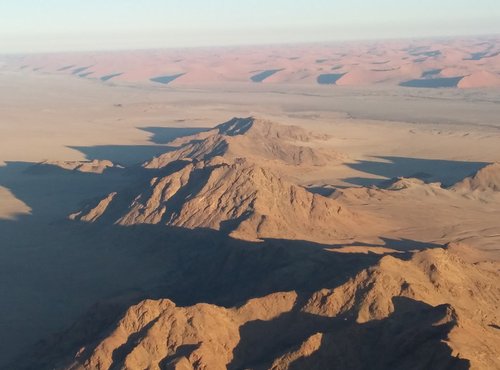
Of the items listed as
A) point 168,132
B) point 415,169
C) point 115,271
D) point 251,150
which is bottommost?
point 168,132

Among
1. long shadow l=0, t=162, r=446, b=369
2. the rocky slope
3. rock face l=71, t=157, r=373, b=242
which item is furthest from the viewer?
the rocky slope

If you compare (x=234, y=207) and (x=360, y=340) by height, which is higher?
(x=360, y=340)

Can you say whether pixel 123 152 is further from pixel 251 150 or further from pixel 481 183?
pixel 481 183

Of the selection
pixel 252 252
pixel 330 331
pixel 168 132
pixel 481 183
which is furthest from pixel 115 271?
pixel 168 132

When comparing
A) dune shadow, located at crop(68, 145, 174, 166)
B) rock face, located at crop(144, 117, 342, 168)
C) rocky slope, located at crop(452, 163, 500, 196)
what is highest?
rocky slope, located at crop(452, 163, 500, 196)

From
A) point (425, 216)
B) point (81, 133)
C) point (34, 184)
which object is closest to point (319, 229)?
point (425, 216)

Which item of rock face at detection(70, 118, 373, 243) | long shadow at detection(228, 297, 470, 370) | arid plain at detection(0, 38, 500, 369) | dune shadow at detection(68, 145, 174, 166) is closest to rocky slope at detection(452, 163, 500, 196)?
arid plain at detection(0, 38, 500, 369)

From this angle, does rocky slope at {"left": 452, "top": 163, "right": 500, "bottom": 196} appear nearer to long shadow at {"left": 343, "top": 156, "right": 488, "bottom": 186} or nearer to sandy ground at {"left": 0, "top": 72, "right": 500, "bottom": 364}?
sandy ground at {"left": 0, "top": 72, "right": 500, "bottom": 364}
